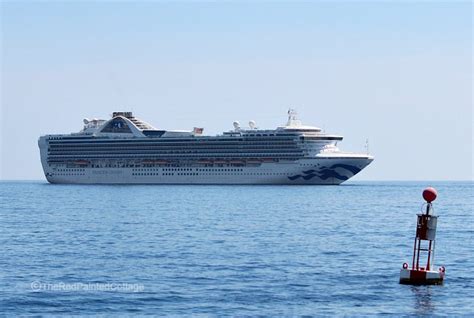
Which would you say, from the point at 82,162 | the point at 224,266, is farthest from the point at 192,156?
the point at 224,266

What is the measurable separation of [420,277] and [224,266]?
26.3ft

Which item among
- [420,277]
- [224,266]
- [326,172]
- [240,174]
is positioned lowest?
[224,266]

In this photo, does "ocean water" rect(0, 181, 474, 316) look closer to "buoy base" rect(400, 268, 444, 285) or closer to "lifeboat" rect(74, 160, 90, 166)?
"buoy base" rect(400, 268, 444, 285)

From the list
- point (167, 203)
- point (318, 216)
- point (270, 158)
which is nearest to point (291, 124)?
point (270, 158)

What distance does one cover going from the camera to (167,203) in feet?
288

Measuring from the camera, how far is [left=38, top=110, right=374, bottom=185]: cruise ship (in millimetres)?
128875

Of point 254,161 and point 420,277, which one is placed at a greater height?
point 254,161

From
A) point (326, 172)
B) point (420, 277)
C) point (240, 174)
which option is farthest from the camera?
point (240, 174)

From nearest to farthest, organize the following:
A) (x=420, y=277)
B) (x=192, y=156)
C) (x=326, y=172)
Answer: (x=420, y=277)
(x=326, y=172)
(x=192, y=156)

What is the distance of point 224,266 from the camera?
121 feet

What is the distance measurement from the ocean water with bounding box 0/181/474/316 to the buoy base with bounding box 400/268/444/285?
53 cm

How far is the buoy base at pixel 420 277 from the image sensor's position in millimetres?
32719

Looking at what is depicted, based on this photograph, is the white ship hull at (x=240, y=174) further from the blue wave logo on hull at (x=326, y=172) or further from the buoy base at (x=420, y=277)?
the buoy base at (x=420, y=277)

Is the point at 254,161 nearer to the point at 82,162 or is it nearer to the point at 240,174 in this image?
the point at 240,174
